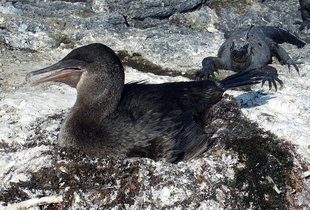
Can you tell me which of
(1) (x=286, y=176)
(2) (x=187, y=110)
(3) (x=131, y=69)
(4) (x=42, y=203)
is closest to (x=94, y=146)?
(4) (x=42, y=203)

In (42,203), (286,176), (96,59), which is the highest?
(96,59)

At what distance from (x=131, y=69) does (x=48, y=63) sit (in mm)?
1348

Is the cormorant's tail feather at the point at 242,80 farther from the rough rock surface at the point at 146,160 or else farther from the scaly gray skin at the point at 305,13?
the scaly gray skin at the point at 305,13

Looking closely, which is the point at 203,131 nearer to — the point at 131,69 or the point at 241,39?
the point at 131,69

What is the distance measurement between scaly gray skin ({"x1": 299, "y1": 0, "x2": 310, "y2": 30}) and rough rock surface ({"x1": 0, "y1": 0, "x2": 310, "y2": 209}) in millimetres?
111

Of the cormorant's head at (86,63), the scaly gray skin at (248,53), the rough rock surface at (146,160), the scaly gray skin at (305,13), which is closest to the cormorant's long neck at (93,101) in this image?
the cormorant's head at (86,63)

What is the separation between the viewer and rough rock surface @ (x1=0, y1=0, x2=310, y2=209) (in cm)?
370

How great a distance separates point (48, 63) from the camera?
20.5ft

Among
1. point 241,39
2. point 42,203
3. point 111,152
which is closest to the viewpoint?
point 42,203

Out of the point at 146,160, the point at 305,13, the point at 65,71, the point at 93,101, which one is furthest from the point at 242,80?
the point at 305,13

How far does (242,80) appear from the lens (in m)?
4.82

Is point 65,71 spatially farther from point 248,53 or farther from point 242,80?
point 248,53

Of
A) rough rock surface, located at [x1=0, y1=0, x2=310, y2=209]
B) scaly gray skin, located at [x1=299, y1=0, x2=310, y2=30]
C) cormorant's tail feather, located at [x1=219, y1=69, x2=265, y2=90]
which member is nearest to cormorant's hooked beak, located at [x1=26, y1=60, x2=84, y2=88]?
rough rock surface, located at [x1=0, y1=0, x2=310, y2=209]

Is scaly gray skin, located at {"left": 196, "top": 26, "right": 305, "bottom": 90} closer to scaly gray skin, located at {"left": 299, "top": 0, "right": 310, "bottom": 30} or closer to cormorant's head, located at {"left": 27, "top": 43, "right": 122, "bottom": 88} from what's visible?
scaly gray skin, located at {"left": 299, "top": 0, "right": 310, "bottom": 30}
